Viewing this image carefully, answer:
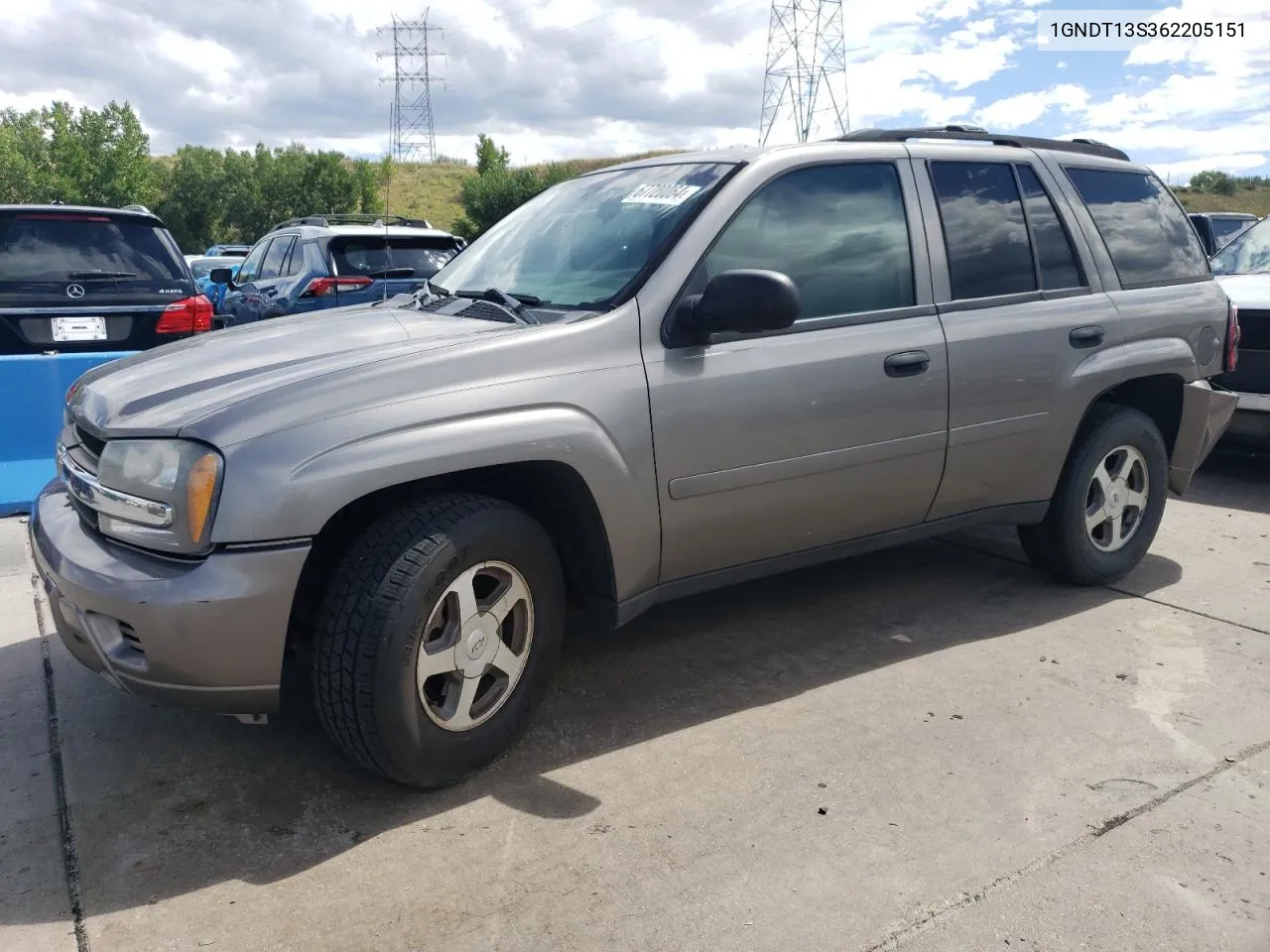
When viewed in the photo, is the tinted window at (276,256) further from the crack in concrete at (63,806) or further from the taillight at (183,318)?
the crack in concrete at (63,806)

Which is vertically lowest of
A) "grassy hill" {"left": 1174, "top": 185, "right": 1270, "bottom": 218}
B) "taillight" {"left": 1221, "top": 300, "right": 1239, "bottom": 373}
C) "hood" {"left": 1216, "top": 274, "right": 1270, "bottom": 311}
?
"taillight" {"left": 1221, "top": 300, "right": 1239, "bottom": 373}

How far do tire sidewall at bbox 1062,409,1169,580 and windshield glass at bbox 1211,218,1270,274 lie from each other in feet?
12.9

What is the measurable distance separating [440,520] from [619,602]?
0.70m

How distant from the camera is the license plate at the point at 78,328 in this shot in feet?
20.0

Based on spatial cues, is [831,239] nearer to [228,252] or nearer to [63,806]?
[63,806]

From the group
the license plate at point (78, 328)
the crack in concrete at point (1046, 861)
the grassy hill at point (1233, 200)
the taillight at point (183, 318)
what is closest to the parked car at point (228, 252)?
the taillight at point (183, 318)

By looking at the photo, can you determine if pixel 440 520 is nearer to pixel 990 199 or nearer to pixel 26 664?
pixel 26 664

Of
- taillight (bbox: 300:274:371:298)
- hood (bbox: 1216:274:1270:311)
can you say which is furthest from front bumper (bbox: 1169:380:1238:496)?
taillight (bbox: 300:274:371:298)

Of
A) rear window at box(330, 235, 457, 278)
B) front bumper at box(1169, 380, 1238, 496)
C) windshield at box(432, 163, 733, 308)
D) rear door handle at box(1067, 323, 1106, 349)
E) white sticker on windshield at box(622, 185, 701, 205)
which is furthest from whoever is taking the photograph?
rear window at box(330, 235, 457, 278)

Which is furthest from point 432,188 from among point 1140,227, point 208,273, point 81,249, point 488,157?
point 1140,227

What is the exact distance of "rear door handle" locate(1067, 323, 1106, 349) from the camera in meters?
4.17

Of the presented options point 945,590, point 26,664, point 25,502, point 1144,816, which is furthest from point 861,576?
point 25,502

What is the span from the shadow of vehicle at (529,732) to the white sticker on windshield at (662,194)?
164 centimetres

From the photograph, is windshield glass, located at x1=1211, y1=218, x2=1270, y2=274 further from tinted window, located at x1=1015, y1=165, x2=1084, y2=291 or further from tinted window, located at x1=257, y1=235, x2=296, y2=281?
tinted window, located at x1=257, y1=235, x2=296, y2=281
